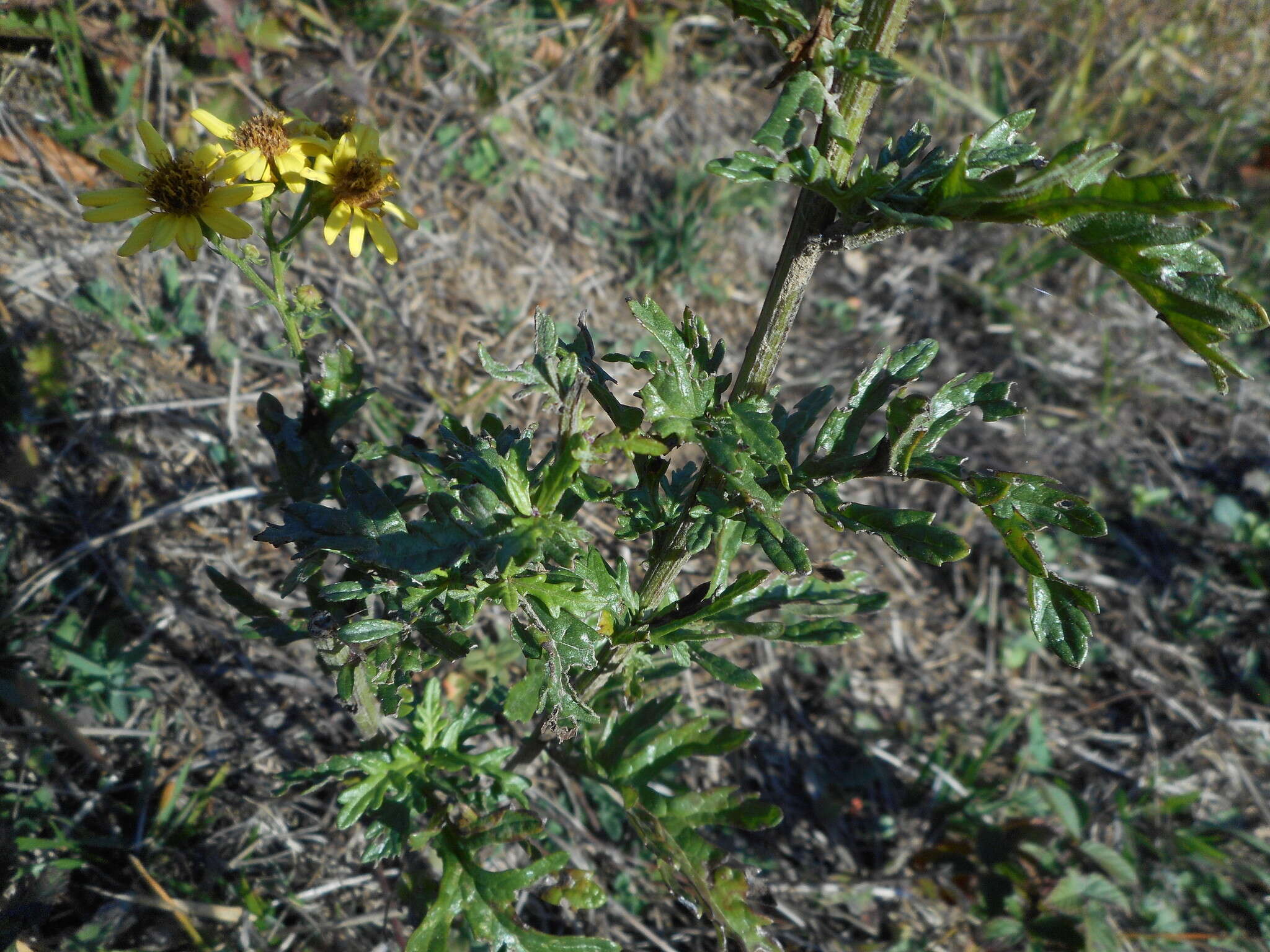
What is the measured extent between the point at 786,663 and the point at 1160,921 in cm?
144

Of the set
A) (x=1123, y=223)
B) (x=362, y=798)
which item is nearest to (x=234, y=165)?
(x=362, y=798)

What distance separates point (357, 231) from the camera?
5.56ft

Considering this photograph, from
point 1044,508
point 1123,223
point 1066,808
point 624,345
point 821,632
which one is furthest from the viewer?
point 624,345

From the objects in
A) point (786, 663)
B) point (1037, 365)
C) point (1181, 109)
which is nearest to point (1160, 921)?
point (786, 663)

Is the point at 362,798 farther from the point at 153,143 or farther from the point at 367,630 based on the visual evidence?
the point at 153,143

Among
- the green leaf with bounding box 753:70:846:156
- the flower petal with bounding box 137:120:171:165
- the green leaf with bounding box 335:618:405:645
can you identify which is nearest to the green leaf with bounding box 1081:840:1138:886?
the green leaf with bounding box 335:618:405:645

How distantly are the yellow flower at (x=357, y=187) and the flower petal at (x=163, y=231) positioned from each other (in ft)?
0.87

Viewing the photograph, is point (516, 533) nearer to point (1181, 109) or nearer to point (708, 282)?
point (708, 282)

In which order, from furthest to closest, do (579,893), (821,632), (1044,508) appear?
1. (579,893)
2. (821,632)
3. (1044,508)

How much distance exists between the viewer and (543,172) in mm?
3773

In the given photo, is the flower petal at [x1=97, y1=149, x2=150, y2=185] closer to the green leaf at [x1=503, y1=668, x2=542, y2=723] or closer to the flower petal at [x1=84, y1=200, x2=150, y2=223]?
the flower petal at [x1=84, y1=200, x2=150, y2=223]

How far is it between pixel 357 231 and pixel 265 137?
0.23m

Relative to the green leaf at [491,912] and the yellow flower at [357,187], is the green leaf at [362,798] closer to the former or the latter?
the green leaf at [491,912]

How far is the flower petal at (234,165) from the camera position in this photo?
5.07 ft
